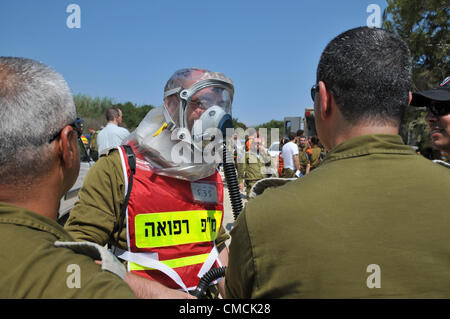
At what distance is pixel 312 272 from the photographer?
38.0 inches

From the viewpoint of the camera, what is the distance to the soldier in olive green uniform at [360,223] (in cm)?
95

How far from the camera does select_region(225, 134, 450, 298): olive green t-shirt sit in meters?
0.95

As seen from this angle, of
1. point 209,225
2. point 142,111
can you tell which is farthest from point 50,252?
point 142,111

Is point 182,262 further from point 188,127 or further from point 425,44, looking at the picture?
point 425,44

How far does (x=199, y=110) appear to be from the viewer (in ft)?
7.10

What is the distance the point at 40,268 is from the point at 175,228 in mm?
1097

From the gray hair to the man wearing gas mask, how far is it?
70cm

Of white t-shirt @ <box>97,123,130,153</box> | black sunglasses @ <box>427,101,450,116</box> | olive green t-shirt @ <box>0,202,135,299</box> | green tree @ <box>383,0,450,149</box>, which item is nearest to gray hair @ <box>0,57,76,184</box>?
olive green t-shirt @ <box>0,202,135,299</box>

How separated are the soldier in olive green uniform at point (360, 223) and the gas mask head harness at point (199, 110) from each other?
1092 mm

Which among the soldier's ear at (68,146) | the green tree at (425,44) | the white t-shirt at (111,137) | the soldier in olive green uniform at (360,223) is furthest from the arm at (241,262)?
the green tree at (425,44)

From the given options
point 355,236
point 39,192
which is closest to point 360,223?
point 355,236

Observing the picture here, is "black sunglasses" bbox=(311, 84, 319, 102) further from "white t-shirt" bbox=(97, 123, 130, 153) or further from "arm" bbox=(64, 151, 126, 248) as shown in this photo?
"white t-shirt" bbox=(97, 123, 130, 153)

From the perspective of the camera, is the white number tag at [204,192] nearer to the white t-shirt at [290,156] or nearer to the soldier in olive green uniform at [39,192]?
the soldier in olive green uniform at [39,192]

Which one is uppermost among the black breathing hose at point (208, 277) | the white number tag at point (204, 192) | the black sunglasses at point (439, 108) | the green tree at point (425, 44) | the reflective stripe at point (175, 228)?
the green tree at point (425, 44)
